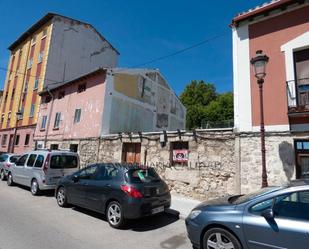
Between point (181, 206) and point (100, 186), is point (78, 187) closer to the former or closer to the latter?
point (100, 186)

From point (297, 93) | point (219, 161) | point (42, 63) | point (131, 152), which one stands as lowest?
point (219, 161)

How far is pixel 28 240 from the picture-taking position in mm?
4617

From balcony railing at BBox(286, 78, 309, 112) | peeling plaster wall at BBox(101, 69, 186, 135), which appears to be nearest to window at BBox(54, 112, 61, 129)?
peeling plaster wall at BBox(101, 69, 186, 135)

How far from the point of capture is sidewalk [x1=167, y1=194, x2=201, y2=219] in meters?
6.94

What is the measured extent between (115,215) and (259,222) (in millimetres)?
3486

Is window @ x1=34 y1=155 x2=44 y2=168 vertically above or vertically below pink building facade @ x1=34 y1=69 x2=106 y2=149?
below

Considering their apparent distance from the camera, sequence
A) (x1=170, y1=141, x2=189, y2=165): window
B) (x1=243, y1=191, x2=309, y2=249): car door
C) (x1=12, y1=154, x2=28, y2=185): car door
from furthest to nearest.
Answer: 1. (x1=12, y1=154, x2=28, y2=185): car door
2. (x1=170, y1=141, x2=189, y2=165): window
3. (x1=243, y1=191, x2=309, y2=249): car door

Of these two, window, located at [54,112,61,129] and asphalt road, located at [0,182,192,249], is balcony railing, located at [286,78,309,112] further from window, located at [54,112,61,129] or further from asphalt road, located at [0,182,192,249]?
window, located at [54,112,61,129]

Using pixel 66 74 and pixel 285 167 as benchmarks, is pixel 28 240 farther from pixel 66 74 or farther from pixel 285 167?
pixel 66 74

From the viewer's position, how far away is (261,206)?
3.63 meters

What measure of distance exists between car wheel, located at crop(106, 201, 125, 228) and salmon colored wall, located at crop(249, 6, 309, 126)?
5.18 m

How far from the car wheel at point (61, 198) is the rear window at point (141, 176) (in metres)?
2.80

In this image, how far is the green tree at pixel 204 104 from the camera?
3159 cm

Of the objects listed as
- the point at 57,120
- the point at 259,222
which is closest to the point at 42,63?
the point at 57,120
